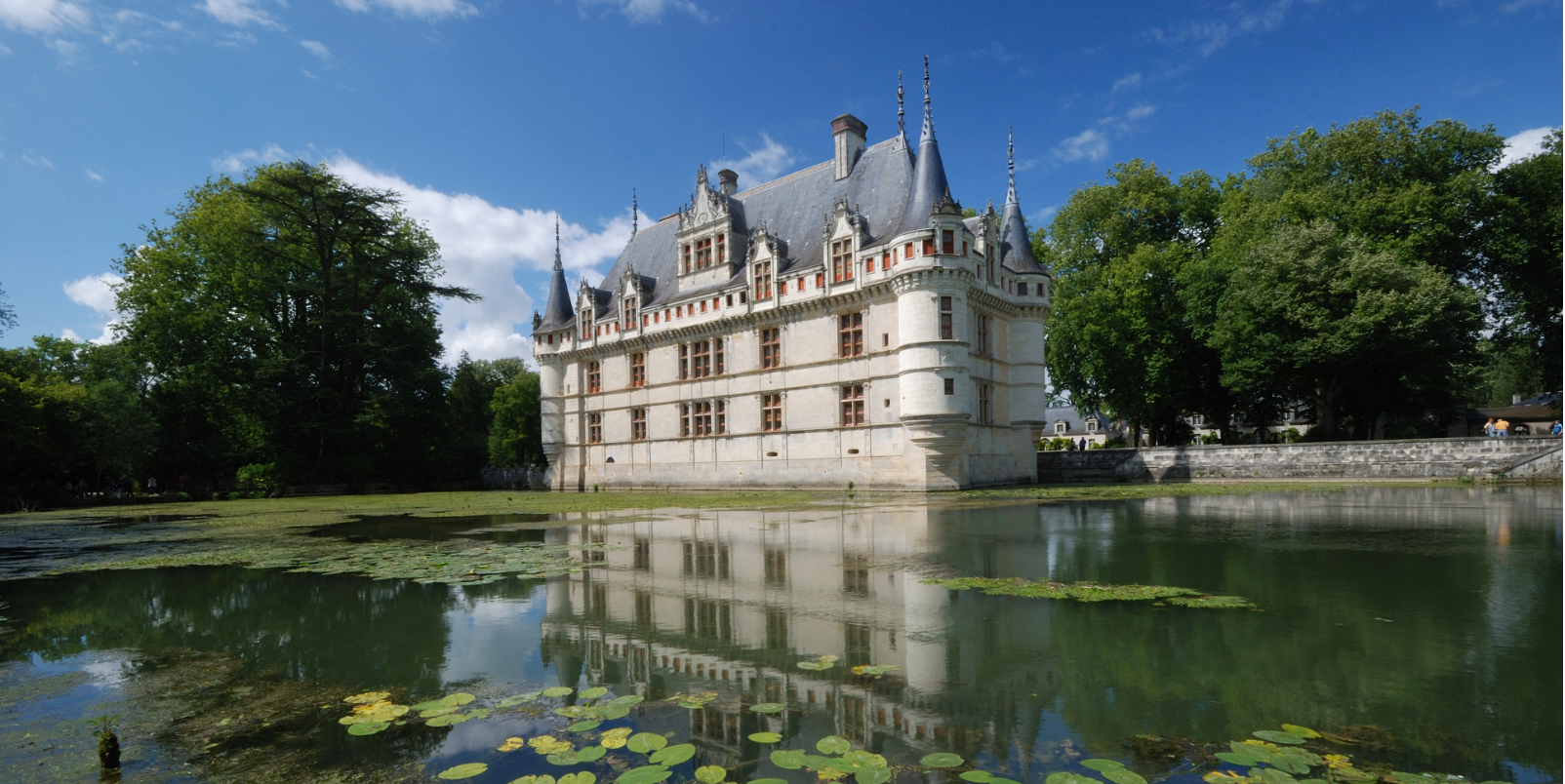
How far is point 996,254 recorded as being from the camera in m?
31.3

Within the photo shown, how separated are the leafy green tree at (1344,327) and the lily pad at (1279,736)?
2982 cm

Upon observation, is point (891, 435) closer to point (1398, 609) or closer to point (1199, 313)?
point (1199, 313)

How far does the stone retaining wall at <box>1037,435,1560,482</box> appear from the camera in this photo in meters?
22.4

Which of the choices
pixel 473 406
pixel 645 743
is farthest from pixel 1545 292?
pixel 473 406

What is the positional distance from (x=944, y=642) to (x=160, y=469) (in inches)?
1809

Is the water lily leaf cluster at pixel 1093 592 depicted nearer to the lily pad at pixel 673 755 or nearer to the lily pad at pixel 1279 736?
the lily pad at pixel 1279 736

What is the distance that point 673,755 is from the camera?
342cm

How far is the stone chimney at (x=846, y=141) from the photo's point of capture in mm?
33375

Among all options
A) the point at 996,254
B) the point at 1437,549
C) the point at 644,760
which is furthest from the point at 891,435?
the point at 644,760

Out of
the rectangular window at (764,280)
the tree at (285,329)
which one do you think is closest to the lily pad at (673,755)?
the rectangular window at (764,280)

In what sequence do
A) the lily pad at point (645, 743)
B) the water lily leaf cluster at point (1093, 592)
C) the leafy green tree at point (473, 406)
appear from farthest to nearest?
1. the leafy green tree at point (473, 406)
2. the water lily leaf cluster at point (1093, 592)
3. the lily pad at point (645, 743)

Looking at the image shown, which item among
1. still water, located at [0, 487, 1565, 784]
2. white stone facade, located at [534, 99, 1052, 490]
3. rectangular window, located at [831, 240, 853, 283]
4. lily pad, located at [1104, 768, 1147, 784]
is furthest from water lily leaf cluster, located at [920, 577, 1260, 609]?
rectangular window, located at [831, 240, 853, 283]

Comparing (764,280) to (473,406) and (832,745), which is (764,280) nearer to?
(832,745)

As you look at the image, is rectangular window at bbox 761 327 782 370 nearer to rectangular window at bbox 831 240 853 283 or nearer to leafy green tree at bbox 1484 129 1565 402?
rectangular window at bbox 831 240 853 283
